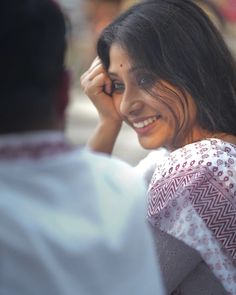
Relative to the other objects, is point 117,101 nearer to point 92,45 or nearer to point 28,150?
point 28,150

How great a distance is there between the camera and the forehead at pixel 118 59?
7.70ft

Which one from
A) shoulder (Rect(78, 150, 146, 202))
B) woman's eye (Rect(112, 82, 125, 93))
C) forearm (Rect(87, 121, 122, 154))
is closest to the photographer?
shoulder (Rect(78, 150, 146, 202))

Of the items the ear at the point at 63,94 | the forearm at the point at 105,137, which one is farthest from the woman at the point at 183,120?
the ear at the point at 63,94

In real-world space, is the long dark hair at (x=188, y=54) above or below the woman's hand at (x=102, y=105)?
above

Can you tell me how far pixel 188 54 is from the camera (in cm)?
229

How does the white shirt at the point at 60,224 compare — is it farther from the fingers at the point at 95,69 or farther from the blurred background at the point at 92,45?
the blurred background at the point at 92,45

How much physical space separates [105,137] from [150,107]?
429mm

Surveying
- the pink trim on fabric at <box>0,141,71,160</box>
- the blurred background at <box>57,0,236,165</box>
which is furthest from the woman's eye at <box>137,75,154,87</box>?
the blurred background at <box>57,0,236,165</box>

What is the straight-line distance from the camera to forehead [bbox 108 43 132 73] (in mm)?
2346

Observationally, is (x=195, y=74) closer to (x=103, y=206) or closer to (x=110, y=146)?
(x=110, y=146)

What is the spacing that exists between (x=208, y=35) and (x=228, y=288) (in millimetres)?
771

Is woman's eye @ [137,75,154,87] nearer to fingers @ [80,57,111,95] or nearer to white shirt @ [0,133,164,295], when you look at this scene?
fingers @ [80,57,111,95]

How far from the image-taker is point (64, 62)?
4.77ft

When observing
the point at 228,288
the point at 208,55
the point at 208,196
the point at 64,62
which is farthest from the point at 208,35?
the point at 64,62
